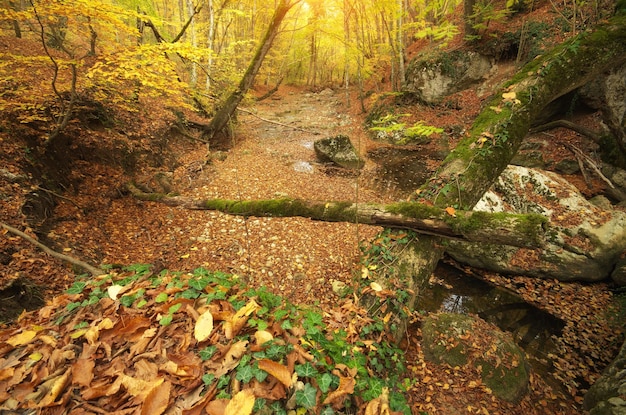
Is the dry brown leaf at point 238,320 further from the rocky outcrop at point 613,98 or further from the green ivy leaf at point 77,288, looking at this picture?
the rocky outcrop at point 613,98

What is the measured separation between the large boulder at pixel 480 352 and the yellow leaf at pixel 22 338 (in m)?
4.51

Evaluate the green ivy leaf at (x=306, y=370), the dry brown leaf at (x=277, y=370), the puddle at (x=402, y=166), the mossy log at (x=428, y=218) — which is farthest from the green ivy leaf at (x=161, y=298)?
the puddle at (x=402, y=166)

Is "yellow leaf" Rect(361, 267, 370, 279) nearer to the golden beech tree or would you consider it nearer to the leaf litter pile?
the leaf litter pile

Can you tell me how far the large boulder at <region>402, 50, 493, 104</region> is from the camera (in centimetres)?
1238

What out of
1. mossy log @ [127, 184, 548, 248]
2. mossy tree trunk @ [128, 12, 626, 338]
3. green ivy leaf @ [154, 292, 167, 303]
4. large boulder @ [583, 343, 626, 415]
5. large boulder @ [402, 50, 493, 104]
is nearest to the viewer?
green ivy leaf @ [154, 292, 167, 303]

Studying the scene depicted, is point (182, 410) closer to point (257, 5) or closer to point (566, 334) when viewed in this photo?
point (566, 334)

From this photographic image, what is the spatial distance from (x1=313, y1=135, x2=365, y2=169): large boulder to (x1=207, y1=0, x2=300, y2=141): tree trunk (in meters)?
3.45

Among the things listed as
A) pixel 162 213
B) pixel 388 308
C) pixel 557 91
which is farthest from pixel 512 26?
pixel 162 213

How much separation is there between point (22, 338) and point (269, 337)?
1985 millimetres

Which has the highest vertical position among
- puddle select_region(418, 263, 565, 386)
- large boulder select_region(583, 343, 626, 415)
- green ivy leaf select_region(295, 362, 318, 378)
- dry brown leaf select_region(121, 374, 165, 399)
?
green ivy leaf select_region(295, 362, 318, 378)

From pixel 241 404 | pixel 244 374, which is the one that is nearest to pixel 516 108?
pixel 244 374

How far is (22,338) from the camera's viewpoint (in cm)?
214

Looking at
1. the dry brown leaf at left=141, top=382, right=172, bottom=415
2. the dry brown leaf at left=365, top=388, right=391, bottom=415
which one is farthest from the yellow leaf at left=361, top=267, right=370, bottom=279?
the dry brown leaf at left=141, top=382, right=172, bottom=415

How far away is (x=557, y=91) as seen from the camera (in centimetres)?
474
